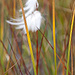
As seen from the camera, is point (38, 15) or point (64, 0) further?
point (64, 0)

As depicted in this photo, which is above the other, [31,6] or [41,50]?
[31,6]

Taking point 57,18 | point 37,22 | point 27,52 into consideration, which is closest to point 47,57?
point 27,52

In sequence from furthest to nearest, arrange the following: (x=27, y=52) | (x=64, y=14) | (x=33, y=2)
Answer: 1. (x=64, y=14)
2. (x=27, y=52)
3. (x=33, y=2)

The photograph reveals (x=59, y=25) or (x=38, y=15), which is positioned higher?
(x=38, y=15)

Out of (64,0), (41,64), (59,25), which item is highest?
(64,0)

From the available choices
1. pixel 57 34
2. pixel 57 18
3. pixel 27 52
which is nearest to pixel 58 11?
pixel 57 18

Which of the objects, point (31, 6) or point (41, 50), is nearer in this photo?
point (31, 6)

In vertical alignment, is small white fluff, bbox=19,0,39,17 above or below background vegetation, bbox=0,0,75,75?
above

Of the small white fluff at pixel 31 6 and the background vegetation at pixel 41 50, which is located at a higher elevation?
the small white fluff at pixel 31 6

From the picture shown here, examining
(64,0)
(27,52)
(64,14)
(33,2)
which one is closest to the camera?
(33,2)

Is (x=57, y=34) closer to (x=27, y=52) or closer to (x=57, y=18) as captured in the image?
(x=57, y=18)
